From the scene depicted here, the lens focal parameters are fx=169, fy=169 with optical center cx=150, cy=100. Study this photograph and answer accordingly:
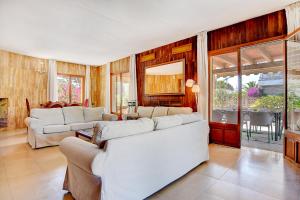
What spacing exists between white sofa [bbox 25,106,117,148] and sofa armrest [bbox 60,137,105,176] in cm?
240

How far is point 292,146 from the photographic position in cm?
300

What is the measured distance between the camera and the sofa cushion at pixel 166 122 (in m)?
2.08

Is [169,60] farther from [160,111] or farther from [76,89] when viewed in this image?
[76,89]

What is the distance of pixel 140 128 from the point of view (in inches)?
73.0

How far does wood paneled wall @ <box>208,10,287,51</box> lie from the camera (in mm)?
3416

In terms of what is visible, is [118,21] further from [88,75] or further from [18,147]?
[88,75]

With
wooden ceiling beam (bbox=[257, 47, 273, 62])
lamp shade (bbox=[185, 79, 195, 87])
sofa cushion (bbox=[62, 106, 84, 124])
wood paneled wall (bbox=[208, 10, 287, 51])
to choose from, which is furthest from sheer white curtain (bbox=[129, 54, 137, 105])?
wooden ceiling beam (bbox=[257, 47, 273, 62])

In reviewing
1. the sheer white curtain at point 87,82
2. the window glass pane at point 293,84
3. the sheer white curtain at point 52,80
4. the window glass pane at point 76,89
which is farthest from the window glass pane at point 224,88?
the window glass pane at point 76,89

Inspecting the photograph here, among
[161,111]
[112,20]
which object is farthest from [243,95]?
[112,20]

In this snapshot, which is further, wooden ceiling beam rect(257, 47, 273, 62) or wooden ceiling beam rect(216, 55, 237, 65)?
wooden ceiling beam rect(257, 47, 273, 62)

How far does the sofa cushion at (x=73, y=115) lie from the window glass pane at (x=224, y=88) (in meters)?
3.74

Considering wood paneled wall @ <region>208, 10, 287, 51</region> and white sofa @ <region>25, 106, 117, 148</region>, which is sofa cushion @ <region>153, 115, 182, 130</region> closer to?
white sofa @ <region>25, 106, 117, 148</region>

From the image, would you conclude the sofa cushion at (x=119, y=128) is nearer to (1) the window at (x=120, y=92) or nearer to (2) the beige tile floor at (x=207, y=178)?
(2) the beige tile floor at (x=207, y=178)

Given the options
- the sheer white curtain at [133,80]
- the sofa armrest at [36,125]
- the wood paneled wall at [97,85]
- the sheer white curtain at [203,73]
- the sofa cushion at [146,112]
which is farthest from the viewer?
the wood paneled wall at [97,85]
